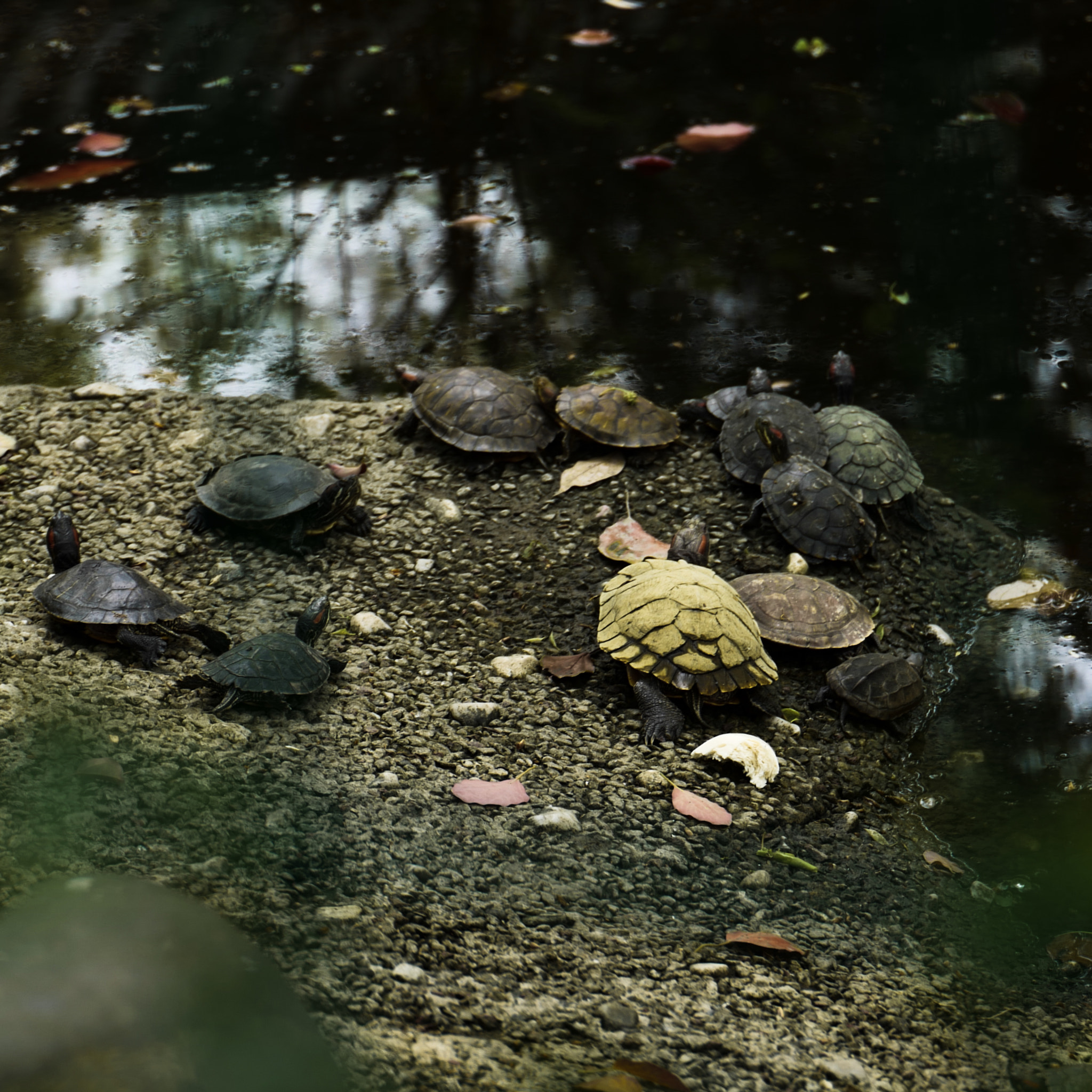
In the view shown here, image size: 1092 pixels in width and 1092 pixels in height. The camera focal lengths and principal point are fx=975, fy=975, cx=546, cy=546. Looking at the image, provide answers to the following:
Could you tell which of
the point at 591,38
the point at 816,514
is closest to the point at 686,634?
the point at 816,514

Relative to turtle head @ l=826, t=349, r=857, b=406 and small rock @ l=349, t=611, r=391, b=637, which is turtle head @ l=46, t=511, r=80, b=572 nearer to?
small rock @ l=349, t=611, r=391, b=637

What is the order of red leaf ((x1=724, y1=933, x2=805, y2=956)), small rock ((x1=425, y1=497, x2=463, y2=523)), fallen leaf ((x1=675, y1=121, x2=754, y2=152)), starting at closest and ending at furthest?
red leaf ((x1=724, y1=933, x2=805, y2=956)) < small rock ((x1=425, y1=497, x2=463, y2=523)) < fallen leaf ((x1=675, y1=121, x2=754, y2=152))

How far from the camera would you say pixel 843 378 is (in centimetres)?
482

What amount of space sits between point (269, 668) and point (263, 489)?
3.48 feet

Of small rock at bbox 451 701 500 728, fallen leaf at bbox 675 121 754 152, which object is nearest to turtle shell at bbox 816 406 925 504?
small rock at bbox 451 701 500 728

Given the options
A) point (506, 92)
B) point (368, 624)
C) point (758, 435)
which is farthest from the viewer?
point (506, 92)

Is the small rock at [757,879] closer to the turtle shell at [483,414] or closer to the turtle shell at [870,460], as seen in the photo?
the turtle shell at [870,460]

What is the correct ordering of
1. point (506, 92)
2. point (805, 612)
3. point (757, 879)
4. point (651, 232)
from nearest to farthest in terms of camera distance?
point (757, 879), point (805, 612), point (651, 232), point (506, 92)

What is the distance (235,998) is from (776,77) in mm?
8360

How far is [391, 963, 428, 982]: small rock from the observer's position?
6.77ft

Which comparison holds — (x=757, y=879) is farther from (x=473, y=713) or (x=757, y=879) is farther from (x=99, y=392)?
(x=99, y=392)

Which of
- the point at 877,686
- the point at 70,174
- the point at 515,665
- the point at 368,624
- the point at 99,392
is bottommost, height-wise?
the point at 877,686

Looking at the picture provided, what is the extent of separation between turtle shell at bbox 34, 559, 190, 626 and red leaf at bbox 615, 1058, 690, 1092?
6.66ft

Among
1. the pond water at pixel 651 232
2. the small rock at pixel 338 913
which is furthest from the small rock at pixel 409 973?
the pond water at pixel 651 232
